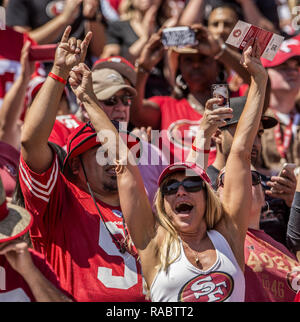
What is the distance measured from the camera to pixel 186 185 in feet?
10.8

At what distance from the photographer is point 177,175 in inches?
131

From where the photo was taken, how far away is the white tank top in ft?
10.2

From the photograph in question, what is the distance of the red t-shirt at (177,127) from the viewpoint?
4.71m

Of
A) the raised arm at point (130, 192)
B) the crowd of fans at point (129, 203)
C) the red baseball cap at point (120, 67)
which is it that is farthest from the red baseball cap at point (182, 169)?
the red baseball cap at point (120, 67)

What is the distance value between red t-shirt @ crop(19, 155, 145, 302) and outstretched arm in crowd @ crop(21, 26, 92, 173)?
0.19 ft

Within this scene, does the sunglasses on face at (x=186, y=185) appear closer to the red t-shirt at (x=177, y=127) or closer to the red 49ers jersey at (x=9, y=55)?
the red t-shirt at (x=177, y=127)

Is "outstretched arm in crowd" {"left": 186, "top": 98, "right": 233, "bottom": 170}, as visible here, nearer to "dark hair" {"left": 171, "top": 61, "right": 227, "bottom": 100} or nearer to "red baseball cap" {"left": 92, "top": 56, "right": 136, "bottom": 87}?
"red baseball cap" {"left": 92, "top": 56, "right": 136, "bottom": 87}

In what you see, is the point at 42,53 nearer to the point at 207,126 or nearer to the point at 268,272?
the point at 207,126

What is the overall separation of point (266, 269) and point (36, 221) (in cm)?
119

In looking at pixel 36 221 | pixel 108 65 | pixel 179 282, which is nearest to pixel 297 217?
pixel 179 282

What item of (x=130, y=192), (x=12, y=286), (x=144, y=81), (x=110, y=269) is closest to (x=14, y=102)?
(x=144, y=81)

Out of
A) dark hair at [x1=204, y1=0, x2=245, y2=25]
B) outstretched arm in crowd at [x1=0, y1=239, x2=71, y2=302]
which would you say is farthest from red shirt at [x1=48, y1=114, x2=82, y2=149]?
dark hair at [x1=204, y1=0, x2=245, y2=25]

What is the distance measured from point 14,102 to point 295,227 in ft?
7.12

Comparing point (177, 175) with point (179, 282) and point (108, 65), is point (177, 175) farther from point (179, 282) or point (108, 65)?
point (108, 65)
